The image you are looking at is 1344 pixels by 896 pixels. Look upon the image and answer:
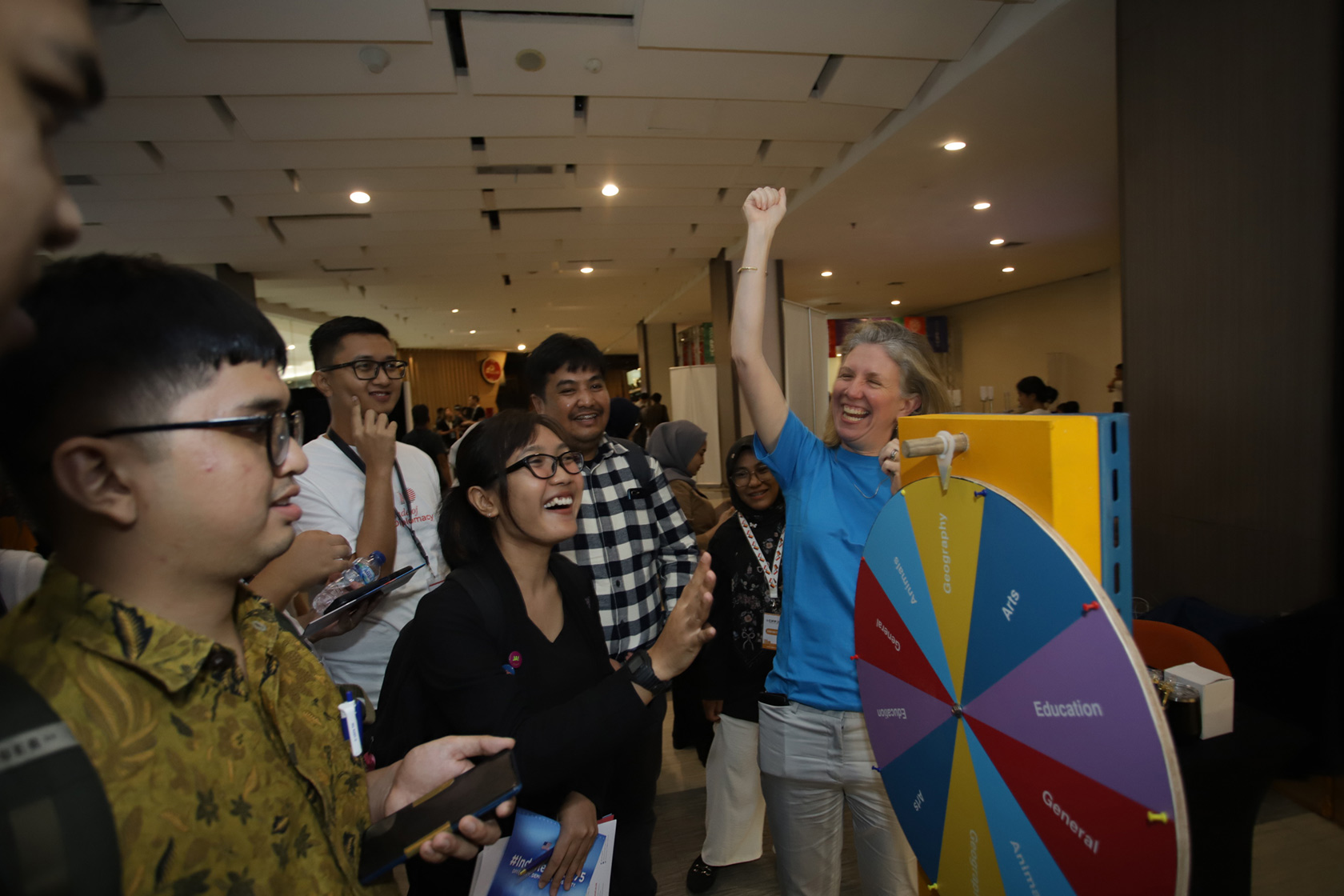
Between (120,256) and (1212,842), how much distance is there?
7.21 feet

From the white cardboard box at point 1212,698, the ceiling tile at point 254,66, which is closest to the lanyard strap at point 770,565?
the white cardboard box at point 1212,698

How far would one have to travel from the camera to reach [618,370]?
25.8 metres

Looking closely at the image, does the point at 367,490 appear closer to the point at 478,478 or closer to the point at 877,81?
the point at 478,478

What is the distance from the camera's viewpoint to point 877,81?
3744mm

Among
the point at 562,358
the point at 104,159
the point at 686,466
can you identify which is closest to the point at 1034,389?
the point at 686,466

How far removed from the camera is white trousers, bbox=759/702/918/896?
1359 mm

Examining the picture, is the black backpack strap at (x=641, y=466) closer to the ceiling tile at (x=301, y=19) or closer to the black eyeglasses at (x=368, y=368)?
the black eyeglasses at (x=368, y=368)

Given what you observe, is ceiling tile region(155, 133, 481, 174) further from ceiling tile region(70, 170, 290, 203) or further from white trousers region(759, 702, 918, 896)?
white trousers region(759, 702, 918, 896)

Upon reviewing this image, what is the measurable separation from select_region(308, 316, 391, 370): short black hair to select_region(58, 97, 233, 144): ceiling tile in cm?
279

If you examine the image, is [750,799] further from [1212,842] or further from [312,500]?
[312,500]

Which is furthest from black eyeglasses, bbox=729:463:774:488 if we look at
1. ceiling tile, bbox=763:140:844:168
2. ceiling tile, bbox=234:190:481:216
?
ceiling tile, bbox=234:190:481:216

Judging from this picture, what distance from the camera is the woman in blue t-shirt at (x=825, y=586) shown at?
4.49 ft

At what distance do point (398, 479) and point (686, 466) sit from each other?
82.0 inches

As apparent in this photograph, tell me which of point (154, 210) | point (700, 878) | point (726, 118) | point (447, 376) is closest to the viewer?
point (700, 878)
